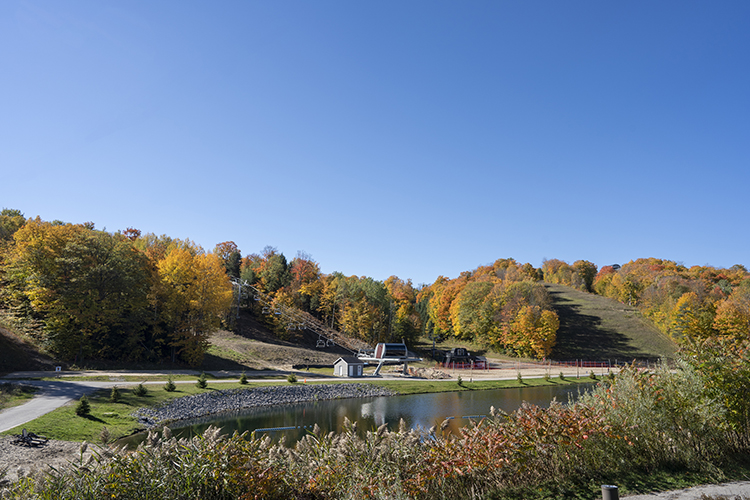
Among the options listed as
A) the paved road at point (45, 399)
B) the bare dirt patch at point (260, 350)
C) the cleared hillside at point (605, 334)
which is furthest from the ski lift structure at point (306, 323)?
the cleared hillside at point (605, 334)

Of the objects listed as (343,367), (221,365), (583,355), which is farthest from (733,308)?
(221,365)

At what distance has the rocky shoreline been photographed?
2236 cm

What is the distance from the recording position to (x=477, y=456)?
6.58 meters

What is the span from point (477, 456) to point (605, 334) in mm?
87693

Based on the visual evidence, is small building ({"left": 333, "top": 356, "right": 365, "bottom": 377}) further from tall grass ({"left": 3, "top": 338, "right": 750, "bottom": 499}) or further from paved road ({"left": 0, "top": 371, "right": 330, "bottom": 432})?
tall grass ({"left": 3, "top": 338, "right": 750, "bottom": 499})

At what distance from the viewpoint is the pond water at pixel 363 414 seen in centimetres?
2147

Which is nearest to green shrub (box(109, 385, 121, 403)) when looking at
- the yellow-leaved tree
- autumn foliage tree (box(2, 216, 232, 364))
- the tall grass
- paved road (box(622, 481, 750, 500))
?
autumn foliage tree (box(2, 216, 232, 364))

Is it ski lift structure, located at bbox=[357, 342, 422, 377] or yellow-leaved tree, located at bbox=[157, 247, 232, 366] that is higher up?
yellow-leaved tree, located at bbox=[157, 247, 232, 366]

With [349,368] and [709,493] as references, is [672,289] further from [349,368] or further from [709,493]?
[709,493]

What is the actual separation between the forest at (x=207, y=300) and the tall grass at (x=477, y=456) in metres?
3.28

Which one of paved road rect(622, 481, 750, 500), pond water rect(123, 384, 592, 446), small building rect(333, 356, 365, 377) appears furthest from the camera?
small building rect(333, 356, 365, 377)

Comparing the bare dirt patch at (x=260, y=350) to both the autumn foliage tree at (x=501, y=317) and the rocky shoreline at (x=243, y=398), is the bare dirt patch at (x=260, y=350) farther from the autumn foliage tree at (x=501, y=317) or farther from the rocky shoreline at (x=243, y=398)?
the autumn foliage tree at (x=501, y=317)

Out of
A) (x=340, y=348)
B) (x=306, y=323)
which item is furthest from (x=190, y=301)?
(x=340, y=348)

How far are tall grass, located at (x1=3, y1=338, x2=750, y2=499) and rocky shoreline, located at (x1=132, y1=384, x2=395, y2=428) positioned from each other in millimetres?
15314
